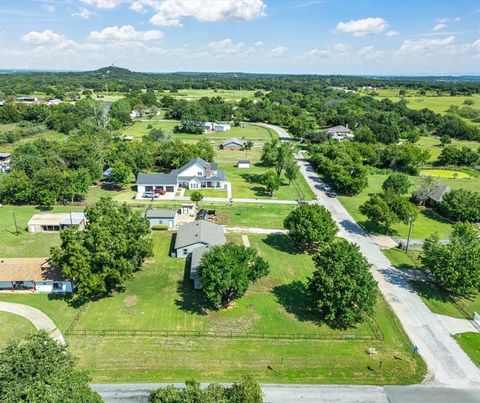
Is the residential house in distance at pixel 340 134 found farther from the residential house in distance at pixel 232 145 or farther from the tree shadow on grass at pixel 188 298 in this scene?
the tree shadow on grass at pixel 188 298

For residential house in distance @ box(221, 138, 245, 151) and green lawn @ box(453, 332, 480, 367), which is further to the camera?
residential house in distance @ box(221, 138, 245, 151)

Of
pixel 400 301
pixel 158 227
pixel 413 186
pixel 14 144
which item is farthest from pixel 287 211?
pixel 14 144

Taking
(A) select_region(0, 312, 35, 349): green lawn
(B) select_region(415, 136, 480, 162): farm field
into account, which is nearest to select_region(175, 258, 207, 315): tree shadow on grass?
(A) select_region(0, 312, 35, 349): green lawn

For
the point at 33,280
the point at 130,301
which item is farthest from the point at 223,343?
the point at 33,280

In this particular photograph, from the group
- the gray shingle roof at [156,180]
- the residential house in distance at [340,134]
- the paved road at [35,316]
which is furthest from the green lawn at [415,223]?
the residential house in distance at [340,134]

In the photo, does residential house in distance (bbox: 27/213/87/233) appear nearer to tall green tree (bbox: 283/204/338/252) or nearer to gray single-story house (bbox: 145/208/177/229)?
gray single-story house (bbox: 145/208/177/229)

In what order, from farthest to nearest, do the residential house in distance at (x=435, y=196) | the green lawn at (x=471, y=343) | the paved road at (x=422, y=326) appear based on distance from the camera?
the residential house in distance at (x=435, y=196) < the green lawn at (x=471, y=343) < the paved road at (x=422, y=326)

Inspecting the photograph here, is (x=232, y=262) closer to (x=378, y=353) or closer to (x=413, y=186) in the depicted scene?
(x=378, y=353)
